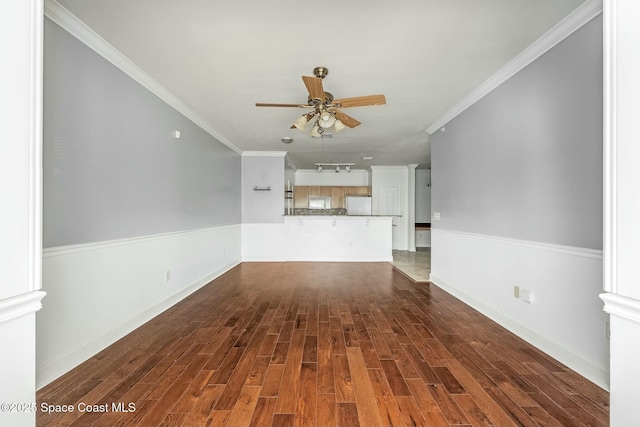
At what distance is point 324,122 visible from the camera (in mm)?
2863

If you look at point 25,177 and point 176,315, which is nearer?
point 25,177

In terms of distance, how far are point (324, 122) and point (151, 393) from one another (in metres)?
2.61

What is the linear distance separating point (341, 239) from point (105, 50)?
16.4ft

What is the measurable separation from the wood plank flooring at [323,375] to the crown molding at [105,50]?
2.40 meters

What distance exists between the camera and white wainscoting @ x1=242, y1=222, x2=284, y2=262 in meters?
6.11

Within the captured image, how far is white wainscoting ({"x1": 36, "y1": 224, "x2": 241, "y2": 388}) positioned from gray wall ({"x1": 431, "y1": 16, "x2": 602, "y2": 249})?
3591 millimetres

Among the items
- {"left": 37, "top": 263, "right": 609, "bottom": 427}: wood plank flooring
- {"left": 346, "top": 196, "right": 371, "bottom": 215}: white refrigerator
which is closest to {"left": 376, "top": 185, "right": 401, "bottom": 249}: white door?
{"left": 346, "top": 196, "right": 371, "bottom": 215}: white refrigerator

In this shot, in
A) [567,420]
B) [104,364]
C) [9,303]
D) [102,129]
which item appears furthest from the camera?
[102,129]

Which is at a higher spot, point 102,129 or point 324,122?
point 324,122

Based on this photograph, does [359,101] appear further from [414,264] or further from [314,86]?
[414,264]

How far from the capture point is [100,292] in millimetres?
2186

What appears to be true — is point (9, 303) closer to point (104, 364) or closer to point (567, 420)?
point (104, 364)

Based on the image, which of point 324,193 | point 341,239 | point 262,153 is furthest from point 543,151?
point 324,193

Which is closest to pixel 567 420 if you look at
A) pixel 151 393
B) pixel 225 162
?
Result: pixel 151 393
